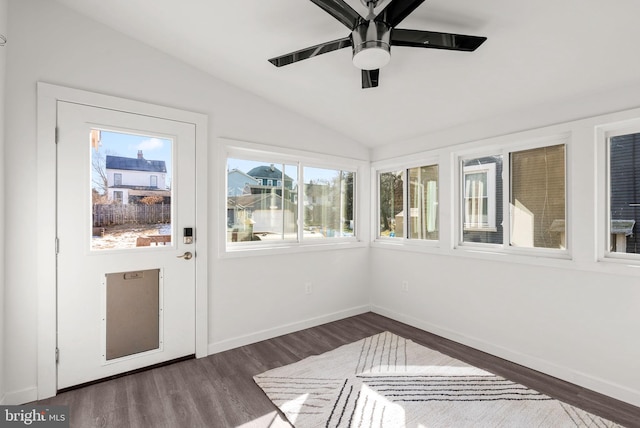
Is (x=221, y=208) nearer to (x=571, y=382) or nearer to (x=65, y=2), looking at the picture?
(x=65, y=2)

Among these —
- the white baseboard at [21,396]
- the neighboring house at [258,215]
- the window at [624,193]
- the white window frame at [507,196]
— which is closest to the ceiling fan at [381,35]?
the white window frame at [507,196]

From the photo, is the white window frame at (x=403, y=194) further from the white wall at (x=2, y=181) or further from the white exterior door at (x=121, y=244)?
the white wall at (x=2, y=181)

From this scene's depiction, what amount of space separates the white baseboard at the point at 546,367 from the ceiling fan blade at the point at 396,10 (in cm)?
287

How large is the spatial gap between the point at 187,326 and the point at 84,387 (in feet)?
2.63

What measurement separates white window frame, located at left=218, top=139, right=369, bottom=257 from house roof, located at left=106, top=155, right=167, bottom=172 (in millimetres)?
542

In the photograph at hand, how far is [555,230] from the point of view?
8.71 feet

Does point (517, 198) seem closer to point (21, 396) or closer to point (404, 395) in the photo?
point (404, 395)

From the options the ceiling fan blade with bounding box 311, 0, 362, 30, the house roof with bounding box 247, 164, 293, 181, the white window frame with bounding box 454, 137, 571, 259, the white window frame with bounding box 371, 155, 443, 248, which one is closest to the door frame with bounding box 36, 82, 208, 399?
the house roof with bounding box 247, 164, 293, 181

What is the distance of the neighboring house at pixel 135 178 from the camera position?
2.49 meters

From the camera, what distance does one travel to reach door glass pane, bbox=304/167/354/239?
12.4 feet

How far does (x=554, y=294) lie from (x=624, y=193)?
921mm

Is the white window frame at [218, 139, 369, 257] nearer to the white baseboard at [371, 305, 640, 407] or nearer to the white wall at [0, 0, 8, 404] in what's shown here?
the white baseboard at [371, 305, 640, 407]

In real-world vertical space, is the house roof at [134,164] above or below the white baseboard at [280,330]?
above

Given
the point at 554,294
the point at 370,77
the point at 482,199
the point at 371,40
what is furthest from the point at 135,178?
the point at 554,294
